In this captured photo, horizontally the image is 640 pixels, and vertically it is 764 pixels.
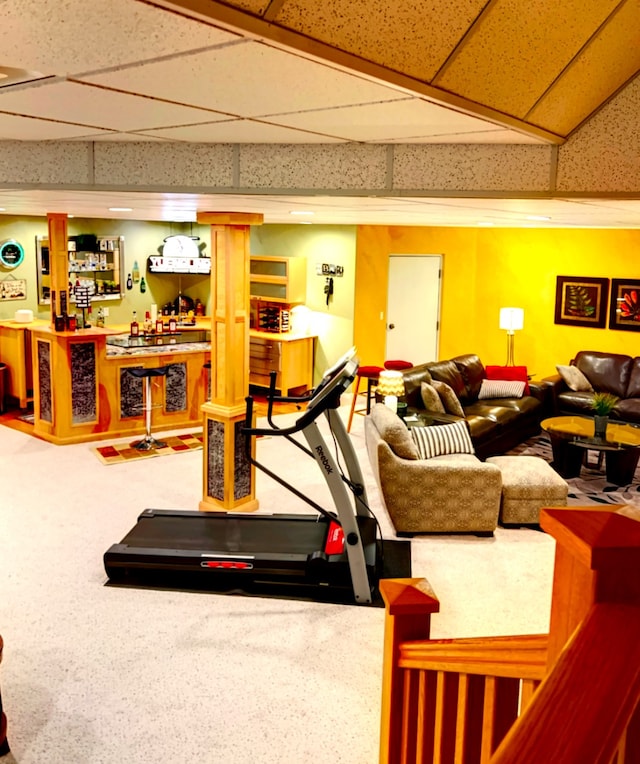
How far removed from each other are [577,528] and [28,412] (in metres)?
9.46

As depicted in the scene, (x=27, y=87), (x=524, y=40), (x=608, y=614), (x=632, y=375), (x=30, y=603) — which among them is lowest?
(x=30, y=603)

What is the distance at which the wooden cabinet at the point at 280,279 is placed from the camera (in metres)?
10.4

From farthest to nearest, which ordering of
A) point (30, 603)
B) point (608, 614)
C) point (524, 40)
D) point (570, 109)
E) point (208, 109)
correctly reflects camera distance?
1. point (30, 603)
2. point (570, 109)
3. point (208, 109)
4. point (524, 40)
5. point (608, 614)

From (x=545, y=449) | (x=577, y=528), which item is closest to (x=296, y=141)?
(x=577, y=528)

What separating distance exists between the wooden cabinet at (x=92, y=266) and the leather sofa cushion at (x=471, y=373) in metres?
5.11

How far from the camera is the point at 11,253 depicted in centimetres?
990

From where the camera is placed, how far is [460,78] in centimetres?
192

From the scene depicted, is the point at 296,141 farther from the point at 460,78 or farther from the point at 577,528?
the point at 577,528

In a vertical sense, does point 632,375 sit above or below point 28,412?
above

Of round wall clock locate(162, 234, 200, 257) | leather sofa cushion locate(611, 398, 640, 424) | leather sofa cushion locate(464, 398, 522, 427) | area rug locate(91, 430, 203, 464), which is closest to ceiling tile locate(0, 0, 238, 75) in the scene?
area rug locate(91, 430, 203, 464)

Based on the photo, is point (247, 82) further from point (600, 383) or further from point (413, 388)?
point (600, 383)

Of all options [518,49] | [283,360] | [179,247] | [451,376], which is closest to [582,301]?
→ [451,376]

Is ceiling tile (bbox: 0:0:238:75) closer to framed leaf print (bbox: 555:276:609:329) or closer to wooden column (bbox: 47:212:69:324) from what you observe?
wooden column (bbox: 47:212:69:324)

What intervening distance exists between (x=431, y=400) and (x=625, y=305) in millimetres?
3583
